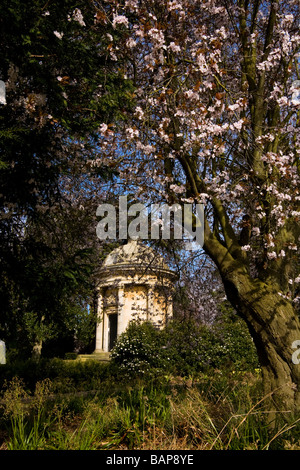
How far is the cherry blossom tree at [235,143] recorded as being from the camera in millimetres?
5070

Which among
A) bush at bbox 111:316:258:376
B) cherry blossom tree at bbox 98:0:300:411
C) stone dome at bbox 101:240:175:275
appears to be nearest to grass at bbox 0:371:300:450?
cherry blossom tree at bbox 98:0:300:411

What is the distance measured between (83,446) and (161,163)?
455cm

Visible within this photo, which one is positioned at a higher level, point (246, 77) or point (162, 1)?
point (162, 1)

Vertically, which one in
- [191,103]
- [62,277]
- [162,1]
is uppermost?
[162,1]

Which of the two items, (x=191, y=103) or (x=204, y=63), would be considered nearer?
(x=204, y=63)

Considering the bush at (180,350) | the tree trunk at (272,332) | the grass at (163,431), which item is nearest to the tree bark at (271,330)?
the tree trunk at (272,332)

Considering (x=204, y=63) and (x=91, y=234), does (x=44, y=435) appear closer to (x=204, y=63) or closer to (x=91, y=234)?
(x=204, y=63)

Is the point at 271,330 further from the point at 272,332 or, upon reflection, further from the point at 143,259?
the point at 143,259

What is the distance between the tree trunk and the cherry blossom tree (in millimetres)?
13

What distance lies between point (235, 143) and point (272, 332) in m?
2.90

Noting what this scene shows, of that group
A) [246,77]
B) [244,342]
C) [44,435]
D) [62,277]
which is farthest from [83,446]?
[244,342]

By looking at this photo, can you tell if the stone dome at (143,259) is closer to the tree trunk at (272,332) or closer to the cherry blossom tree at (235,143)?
the cherry blossom tree at (235,143)

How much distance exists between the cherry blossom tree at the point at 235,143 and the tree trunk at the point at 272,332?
1 cm
